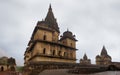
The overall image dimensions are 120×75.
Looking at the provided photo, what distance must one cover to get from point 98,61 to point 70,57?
15031 mm

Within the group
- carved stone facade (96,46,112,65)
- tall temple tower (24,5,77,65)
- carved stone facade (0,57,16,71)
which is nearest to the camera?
tall temple tower (24,5,77,65)

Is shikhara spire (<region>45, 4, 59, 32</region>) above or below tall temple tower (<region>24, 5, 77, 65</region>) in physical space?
above

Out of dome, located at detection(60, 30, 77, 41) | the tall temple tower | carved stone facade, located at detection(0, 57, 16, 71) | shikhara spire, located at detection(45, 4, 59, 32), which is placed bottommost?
carved stone facade, located at detection(0, 57, 16, 71)

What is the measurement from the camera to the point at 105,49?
44.5 metres

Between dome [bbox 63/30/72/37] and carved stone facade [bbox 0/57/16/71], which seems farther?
carved stone facade [bbox 0/57/16/71]

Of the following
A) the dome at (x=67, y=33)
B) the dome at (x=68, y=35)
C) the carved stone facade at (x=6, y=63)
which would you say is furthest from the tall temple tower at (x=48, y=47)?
the carved stone facade at (x=6, y=63)

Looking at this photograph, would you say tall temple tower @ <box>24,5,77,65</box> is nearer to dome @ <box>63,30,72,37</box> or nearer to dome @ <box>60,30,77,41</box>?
dome @ <box>60,30,77,41</box>

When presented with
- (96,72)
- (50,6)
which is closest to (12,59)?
(50,6)

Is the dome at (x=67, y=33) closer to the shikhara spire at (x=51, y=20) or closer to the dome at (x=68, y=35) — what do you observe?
the dome at (x=68, y=35)

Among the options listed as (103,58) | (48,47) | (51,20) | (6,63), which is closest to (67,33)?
(51,20)

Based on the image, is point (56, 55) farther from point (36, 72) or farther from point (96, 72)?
point (96, 72)

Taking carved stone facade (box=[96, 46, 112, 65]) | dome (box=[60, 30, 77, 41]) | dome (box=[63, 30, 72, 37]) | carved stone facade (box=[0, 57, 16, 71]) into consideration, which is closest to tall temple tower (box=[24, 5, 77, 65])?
dome (box=[60, 30, 77, 41])

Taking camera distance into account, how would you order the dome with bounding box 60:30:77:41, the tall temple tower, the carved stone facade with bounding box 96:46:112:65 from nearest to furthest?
the tall temple tower → the dome with bounding box 60:30:77:41 → the carved stone facade with bounding box 96:46:112:65

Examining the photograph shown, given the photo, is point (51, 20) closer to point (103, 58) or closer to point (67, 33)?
point (67, 33)
